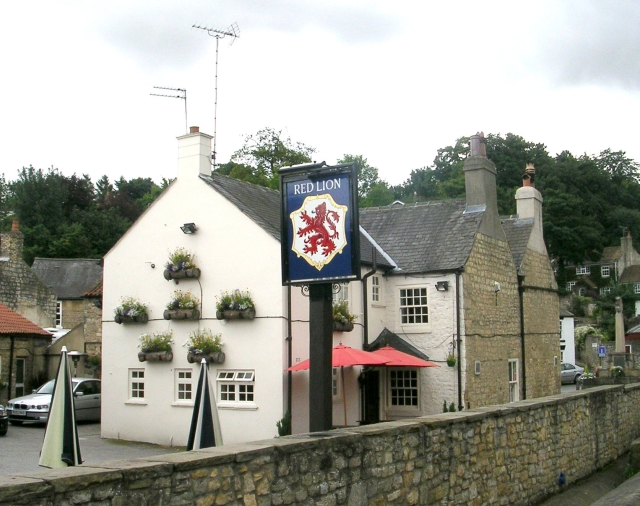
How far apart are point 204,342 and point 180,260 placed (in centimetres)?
229

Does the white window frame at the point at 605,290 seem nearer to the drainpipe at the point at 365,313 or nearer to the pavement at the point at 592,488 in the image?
the drainpipe at the point at 365,313

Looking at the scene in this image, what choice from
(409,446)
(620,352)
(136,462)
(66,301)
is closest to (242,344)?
(409,446)

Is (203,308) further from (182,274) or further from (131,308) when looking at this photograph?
(131,308)

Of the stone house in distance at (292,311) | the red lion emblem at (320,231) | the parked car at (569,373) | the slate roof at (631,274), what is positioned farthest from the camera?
the slate roof at (631,274)

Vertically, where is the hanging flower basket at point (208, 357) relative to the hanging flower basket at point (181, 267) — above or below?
below

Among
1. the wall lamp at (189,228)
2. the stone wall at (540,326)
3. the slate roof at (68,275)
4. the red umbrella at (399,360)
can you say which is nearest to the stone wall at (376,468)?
the red umbrella at (399,360)

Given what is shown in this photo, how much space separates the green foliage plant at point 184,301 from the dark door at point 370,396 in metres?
5.07

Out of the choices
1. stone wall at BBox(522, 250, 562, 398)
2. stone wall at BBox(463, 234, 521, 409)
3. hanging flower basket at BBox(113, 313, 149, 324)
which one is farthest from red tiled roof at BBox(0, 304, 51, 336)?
stone wall at BBox(522, 250, 562, 398)

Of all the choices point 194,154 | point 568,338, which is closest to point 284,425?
point 194,154

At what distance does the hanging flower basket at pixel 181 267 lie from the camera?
19484 millimetres

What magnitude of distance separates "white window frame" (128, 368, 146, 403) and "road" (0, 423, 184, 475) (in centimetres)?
117

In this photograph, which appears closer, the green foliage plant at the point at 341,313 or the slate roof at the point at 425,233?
the green foliage plant at the point at 341,313

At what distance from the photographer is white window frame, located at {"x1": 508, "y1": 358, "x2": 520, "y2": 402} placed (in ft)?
76.7

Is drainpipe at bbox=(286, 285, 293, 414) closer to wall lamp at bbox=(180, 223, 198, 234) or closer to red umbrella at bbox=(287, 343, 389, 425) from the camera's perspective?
red umbrella at bbox=(287, 343, 389, 425)
